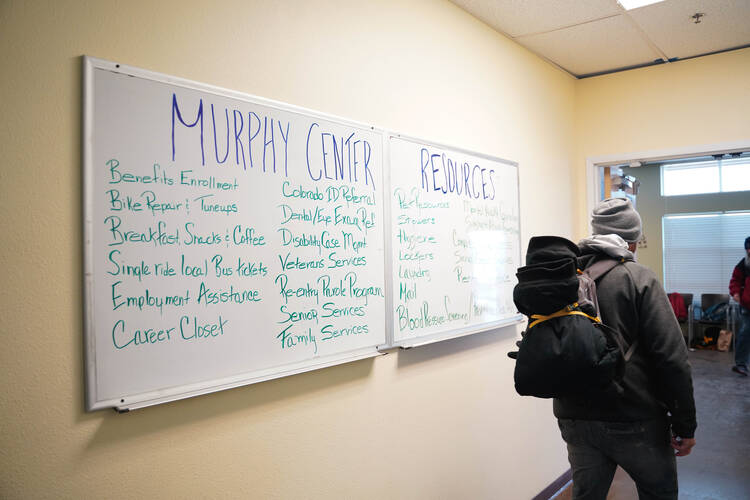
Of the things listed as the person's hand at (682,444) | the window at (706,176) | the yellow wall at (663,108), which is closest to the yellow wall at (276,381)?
the person's hand at (682,444)

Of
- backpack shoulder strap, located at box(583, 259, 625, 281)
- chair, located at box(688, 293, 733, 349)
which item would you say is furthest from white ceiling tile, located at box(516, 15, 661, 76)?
chair, located at box(688, 293, 733, 349)

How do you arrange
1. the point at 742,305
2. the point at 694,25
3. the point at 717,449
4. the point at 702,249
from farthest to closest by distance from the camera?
the point at 702,249 → the point at 742,305 → the point at 717,449 → the point at 694,25

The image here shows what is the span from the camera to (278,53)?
5.26 feet

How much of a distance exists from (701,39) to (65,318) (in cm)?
356

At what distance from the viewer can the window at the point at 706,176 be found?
7.23m

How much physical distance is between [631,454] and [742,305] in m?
4.86

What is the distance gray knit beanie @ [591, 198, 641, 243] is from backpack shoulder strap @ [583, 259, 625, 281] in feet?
0.64

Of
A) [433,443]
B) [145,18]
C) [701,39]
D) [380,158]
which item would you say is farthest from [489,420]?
[701,39]

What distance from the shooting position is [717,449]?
3.59 m

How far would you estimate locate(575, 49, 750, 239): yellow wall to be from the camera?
3.13 metres

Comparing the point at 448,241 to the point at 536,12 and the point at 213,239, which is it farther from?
the point at 536,12

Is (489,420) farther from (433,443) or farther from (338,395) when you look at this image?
(338,395)

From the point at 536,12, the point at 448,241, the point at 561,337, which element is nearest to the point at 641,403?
the point at 561,337

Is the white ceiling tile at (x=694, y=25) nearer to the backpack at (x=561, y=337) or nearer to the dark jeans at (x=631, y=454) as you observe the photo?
the backpack at (x=561, y=337)
